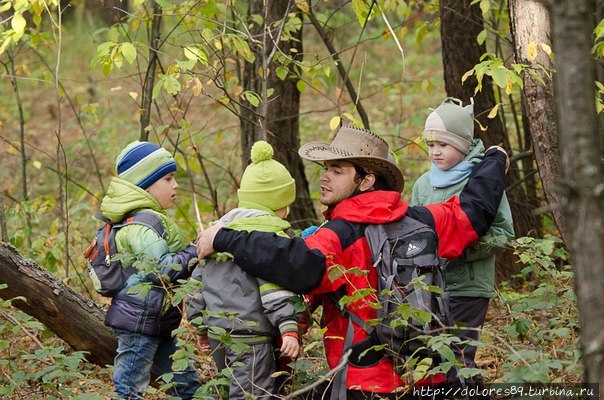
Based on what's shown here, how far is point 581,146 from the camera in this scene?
2217 millimetres

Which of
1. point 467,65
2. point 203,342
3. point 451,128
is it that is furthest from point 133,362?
point 467,65

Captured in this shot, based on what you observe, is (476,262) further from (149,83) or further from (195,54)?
(149,83)

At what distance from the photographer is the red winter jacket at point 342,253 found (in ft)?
12.3

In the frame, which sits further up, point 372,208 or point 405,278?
point 372,208

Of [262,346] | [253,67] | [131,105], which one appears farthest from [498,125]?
[131,105]

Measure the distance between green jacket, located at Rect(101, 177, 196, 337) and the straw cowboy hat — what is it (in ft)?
2.94

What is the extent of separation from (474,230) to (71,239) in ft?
15.8

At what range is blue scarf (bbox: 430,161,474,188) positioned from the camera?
173 inches

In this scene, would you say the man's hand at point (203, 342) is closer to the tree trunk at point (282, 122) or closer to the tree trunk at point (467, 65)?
the tree trunk at point (282, 122)

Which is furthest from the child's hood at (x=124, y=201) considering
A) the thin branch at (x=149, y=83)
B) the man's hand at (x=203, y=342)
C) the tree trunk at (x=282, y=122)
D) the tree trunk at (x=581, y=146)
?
the tree trunk at (x=581, y=146)

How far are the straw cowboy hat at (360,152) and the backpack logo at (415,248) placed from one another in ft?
1.67

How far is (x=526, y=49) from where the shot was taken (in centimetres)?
453

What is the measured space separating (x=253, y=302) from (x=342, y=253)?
508mm

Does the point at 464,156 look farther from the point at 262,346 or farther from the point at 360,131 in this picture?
the point at 262,346
